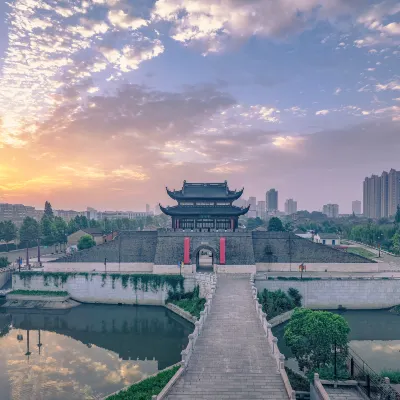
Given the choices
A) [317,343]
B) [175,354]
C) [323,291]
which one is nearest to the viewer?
[317,343]

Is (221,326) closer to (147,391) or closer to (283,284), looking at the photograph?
(147,391)

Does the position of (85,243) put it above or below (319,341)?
above

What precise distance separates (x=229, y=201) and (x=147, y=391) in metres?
24.9

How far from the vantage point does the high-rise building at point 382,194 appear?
125562 mm

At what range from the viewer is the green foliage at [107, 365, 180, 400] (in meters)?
15.2

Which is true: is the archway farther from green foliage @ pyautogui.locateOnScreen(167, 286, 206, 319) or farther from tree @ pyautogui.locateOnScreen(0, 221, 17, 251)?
tree @ pyautogui.locateOnScreen(0, 221, 17, 251)

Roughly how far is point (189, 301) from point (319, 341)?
15.4m

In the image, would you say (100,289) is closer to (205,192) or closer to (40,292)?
(40,292)

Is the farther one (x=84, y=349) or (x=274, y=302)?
(x=274, y=302)

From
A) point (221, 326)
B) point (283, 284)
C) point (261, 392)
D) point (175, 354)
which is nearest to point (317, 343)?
point (261, 392)

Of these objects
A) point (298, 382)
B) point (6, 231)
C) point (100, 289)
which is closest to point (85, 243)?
point (6, 231)

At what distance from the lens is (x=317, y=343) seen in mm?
15656

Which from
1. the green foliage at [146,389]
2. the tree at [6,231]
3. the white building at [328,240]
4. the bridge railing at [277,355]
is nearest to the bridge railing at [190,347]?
the green foliage at [146,389]

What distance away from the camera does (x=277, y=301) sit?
28.2 m
